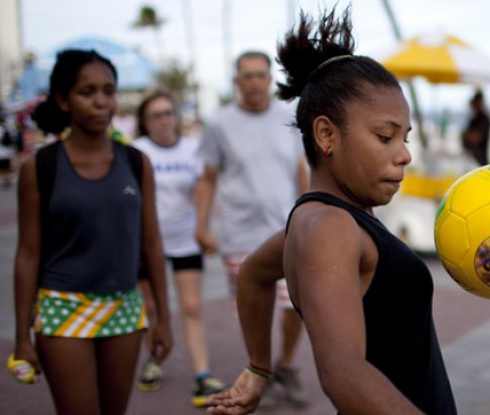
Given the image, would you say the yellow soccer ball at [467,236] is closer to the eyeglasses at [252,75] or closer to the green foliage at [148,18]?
the eyeglasses at [252,75]

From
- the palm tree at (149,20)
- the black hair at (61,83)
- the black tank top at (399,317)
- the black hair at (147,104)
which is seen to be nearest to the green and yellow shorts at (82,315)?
the black hair at (61,83)

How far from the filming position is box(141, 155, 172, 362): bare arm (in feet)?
10.4

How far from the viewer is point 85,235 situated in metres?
2.85

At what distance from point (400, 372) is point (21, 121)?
19.6ft

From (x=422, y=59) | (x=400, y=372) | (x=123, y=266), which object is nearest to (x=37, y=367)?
(x=123, y=266)

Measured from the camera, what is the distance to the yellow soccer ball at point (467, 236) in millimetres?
1964

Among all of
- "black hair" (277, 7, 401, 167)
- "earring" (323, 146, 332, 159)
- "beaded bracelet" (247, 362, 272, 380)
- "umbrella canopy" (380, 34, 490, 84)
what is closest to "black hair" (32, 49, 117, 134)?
"black hair" (277, 7, 401, 167)

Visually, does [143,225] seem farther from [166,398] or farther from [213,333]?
[213,333]

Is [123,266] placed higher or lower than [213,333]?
higher

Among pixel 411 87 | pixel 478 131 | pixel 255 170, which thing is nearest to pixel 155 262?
pixel 255 170

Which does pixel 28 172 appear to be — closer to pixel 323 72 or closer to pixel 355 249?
pixel 323 72

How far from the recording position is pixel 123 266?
116 inches

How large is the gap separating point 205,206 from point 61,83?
5.97 feet

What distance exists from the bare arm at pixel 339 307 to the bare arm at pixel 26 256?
153 cm
